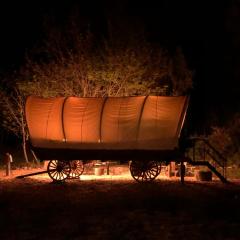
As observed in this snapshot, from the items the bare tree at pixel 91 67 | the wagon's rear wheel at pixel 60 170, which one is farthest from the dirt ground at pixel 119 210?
the bare tree at pixel 91 67

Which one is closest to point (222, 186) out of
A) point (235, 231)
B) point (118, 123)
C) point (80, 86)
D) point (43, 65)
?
point (118, 123)

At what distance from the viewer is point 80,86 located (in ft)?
74.5

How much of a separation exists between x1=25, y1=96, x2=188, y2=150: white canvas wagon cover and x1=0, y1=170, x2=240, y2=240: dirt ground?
1.35 meters

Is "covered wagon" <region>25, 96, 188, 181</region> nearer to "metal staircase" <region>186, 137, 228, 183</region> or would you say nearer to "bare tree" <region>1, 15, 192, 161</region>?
"metal staircase" <region>186, 137, 228, 183</region>

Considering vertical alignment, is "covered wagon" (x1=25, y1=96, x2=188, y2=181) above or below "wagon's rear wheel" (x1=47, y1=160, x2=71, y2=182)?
above

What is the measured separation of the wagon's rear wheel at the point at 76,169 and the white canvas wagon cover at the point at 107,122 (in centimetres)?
120

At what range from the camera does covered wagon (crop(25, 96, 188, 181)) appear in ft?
54.3

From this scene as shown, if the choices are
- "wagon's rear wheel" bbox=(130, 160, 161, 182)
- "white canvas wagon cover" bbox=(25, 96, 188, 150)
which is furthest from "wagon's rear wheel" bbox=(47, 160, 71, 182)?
"wagon's rear wheel" bbox=(130, 160, 161, 182)

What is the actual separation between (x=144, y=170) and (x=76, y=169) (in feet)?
9.11

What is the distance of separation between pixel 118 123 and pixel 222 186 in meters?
3.89

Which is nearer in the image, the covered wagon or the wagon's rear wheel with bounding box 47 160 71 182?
the covered wagon

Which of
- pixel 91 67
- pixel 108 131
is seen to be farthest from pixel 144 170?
pixel 91 67

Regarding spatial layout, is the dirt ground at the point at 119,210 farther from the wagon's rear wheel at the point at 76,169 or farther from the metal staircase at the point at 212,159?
the wagon's rear wheel at the point at 76,169

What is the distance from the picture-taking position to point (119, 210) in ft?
38.0
